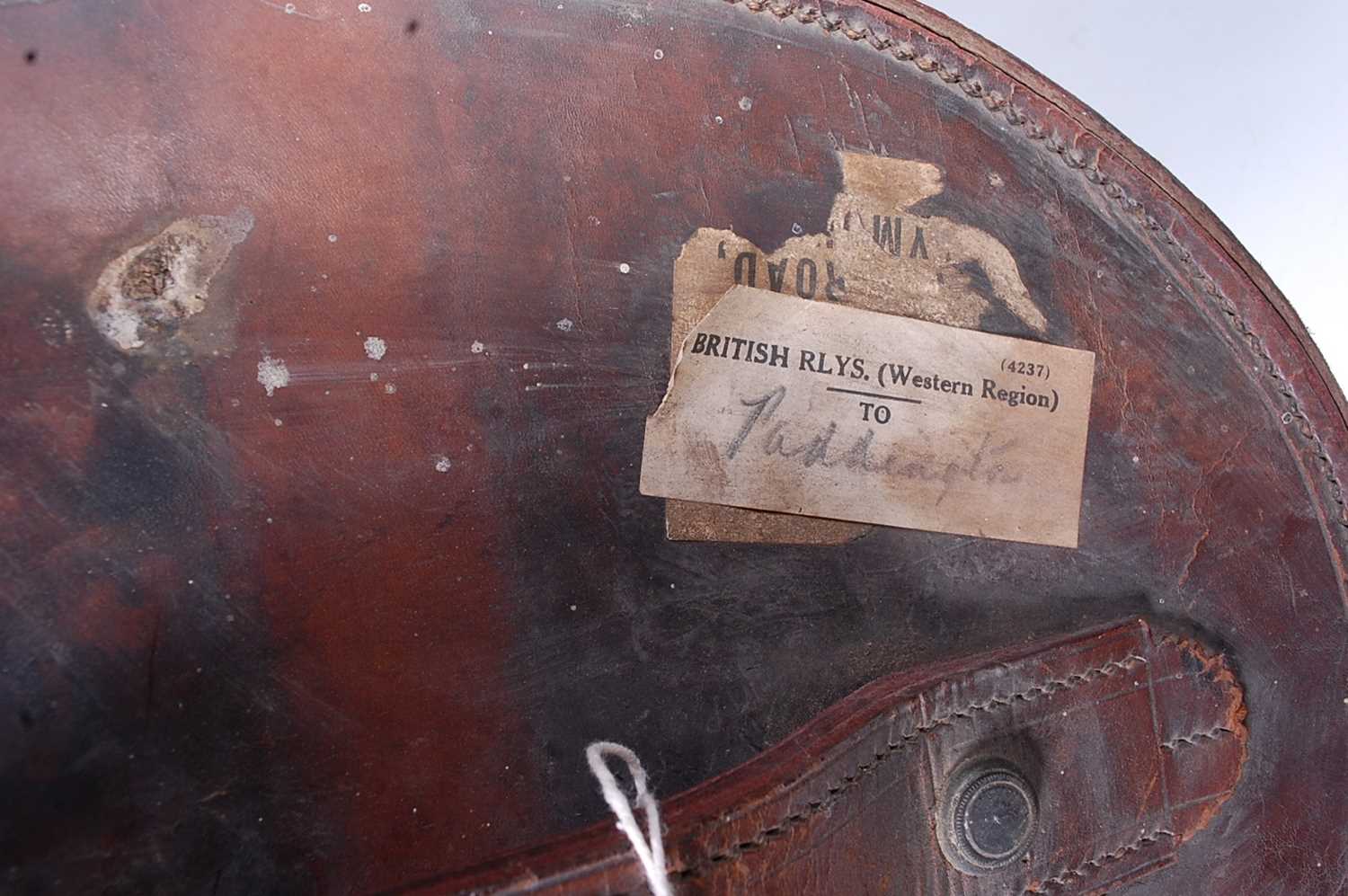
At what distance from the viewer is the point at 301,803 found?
1.46m

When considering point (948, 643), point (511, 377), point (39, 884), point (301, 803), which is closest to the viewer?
point (39, 884)

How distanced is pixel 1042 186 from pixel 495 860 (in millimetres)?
1478

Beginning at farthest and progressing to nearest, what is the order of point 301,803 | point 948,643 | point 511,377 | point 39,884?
point 948,643 < point 511,377 < point 301,803 < point 39,884

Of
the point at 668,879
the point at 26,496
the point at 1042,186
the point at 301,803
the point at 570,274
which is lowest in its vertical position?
the point at 668,879

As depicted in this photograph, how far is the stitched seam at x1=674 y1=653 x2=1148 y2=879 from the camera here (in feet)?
4.84

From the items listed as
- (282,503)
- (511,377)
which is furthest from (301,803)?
(511,377)

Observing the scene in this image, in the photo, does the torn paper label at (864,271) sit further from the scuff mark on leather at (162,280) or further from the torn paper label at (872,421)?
the scuff mark on leather at (162,280)

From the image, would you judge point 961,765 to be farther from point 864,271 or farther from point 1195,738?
point 864,271

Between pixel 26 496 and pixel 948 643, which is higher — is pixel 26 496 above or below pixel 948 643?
above

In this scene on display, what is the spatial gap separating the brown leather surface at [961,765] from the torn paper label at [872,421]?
0.89 feet

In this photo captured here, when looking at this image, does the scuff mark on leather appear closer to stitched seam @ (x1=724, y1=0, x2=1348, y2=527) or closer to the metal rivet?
stitched seam @ (x1=724, y1=0, x2=1348, y2=527)

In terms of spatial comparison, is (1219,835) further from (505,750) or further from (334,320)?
(334,320)

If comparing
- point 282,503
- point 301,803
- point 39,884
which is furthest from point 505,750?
point 39,884

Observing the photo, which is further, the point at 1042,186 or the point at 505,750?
the point at 1042,186
